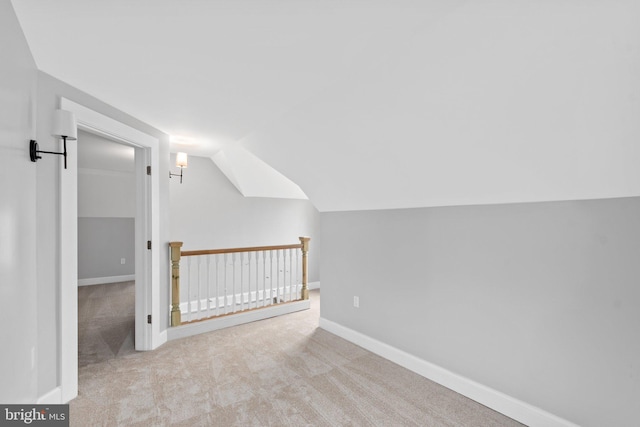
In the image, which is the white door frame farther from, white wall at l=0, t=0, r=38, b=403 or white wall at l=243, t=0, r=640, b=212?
white wall at l=243, t=0, r=640, b=212

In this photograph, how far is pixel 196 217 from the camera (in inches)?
193

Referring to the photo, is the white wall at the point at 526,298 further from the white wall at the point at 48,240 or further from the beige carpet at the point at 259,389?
the white wall at the point at 48,240

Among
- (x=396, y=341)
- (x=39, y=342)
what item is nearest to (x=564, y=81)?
(x=396, y=341)

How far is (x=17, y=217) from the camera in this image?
5.19ft

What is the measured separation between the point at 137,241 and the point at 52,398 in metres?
1.43

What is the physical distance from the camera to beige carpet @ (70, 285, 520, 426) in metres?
1.96

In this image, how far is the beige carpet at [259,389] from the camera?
6.43 ft

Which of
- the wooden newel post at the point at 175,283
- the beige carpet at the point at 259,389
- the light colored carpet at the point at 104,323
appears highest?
the wooden newel post at the point at 175,283

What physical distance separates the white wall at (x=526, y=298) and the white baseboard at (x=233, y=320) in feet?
5.43

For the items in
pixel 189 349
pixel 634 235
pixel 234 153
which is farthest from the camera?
pixel 234 153

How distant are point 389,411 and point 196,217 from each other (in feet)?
13.1

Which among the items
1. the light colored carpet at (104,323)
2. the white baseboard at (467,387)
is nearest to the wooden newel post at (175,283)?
the light colored carpet at (104,323)

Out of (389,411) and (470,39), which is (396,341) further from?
(470,39)

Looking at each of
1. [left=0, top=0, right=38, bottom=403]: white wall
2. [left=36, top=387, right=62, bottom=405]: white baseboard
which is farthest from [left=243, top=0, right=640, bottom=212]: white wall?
[left=36, top=387, right=62, bottom=405]: white baseboard
